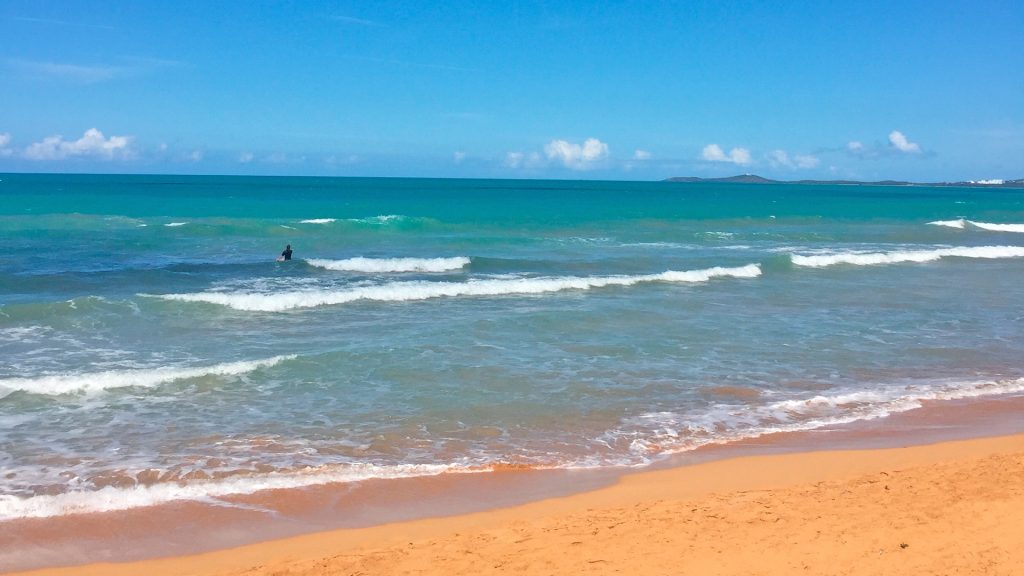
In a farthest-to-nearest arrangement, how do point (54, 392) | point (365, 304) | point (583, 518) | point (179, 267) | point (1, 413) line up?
point (179, 267) < point (365, 304) < point (54, 392) < point (1, 413) < point (583, 518)

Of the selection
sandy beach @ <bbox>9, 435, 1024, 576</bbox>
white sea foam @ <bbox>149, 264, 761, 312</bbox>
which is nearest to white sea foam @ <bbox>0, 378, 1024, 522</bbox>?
sandy beach @ <bbox>9, 435, 1024, 576</bbox>

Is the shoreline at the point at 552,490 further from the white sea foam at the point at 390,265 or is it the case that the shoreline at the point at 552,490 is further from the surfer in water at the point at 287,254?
the surfer in water at the point at 287,254

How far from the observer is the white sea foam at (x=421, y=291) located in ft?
57.7

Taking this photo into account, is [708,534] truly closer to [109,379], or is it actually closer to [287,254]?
[109,379]

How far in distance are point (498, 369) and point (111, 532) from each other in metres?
6.39

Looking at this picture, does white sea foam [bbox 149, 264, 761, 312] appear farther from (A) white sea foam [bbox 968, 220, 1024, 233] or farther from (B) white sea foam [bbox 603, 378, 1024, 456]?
(A) white sea foam [bbox 968, 220, 1024, 233]

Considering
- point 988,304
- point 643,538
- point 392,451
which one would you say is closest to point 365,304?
point 392,451

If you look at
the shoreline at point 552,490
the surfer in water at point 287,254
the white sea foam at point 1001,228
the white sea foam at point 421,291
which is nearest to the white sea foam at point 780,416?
the shoreline at point 552,490

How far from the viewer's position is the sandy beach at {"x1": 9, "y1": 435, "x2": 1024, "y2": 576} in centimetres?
592

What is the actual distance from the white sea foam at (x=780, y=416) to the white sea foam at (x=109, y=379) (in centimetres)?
608

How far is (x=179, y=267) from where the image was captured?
939 inches

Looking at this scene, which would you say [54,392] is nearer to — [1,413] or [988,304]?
[1,413]

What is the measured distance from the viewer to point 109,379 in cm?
1120

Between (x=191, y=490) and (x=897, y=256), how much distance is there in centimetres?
2757
